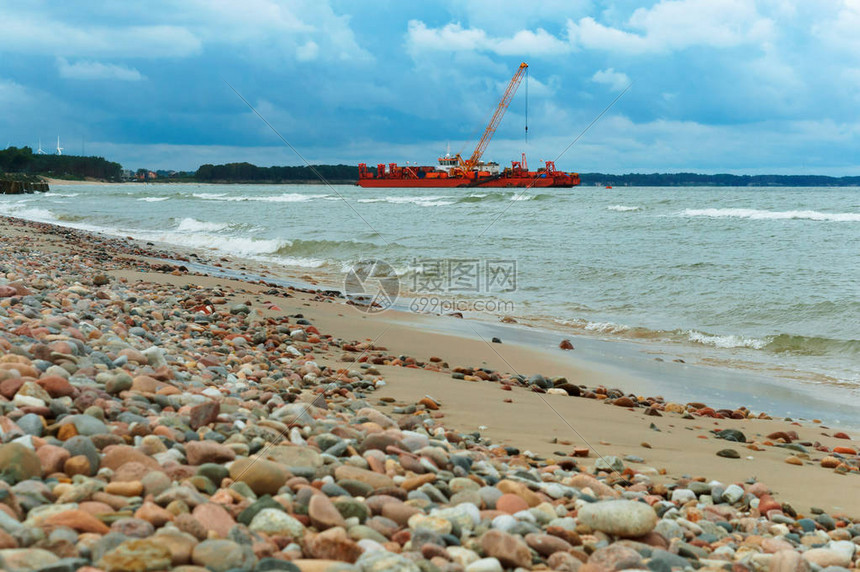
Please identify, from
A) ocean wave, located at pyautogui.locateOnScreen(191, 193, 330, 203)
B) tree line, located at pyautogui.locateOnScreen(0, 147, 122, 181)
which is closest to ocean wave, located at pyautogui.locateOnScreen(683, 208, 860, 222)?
ocean wave, located at pyautogui.locateOnScreen(191, 193, 330, 203)

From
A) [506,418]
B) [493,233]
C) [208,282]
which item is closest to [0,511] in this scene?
[506,418]

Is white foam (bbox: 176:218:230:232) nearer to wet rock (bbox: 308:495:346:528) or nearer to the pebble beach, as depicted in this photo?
the pebble beach

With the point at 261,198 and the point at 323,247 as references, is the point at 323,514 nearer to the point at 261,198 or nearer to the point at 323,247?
the point at 323,247

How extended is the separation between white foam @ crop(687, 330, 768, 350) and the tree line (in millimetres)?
122933

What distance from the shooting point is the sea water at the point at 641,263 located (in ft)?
30.7

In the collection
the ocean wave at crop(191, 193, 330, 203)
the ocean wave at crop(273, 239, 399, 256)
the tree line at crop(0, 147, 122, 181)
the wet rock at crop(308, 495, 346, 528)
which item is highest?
the tree line at crop(0, 147, 122, 181)

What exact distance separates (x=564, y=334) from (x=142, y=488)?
26.0 ft

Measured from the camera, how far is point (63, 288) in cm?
729

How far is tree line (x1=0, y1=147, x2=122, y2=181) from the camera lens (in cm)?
11694

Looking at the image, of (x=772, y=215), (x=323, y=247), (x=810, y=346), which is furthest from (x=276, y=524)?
(x=772, y=215)

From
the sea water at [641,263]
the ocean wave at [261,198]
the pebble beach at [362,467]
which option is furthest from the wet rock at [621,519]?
the ocean wave at [261,198]

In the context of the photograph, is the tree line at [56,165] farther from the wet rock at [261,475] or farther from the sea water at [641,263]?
the wet rock at [261,475]

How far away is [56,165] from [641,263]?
14890cm

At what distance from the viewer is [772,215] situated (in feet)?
99.7
